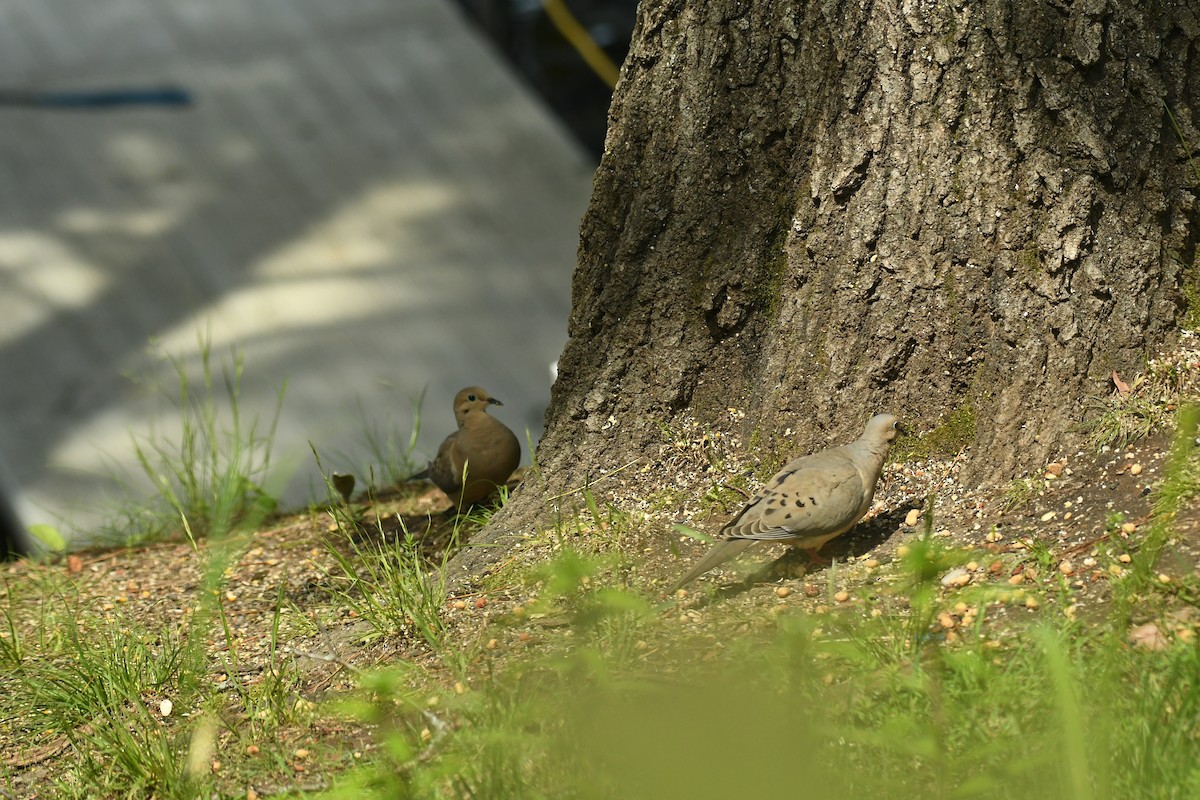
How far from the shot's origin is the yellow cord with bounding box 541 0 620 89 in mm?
8891

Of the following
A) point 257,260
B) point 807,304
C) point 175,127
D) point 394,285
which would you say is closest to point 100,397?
point 257,260

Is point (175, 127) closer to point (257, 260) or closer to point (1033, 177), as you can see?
point (257, 260)

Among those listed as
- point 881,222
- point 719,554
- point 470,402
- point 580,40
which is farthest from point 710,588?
point 580,40

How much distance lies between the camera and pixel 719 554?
3332mm

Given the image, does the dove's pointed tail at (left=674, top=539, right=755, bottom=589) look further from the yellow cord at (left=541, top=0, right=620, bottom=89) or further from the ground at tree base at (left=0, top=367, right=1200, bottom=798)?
the yellow cord at (left=541, top=0, right=620, bottom=89)

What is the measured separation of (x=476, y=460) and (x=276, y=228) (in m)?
3.97

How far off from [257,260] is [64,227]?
1179 mm

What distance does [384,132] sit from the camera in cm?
851

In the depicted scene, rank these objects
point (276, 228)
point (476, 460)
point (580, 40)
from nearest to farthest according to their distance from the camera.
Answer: point (476, 460), point (276, 228), point (580, 40)

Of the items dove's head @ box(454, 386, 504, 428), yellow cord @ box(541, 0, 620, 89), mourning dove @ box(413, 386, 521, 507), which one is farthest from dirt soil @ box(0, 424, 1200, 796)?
yellow cord @ box(541, 0, 620, 89)

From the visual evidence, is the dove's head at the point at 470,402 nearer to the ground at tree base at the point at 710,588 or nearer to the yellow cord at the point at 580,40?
the ground at tree base at the point at 710,588

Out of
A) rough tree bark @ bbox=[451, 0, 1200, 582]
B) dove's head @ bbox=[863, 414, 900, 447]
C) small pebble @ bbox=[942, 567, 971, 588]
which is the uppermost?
rough tree bark @ bbox=[451, 0, 1200, 582]

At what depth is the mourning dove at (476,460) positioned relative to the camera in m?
4.45

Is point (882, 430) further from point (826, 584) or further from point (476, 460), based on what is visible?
point (476, 460)
